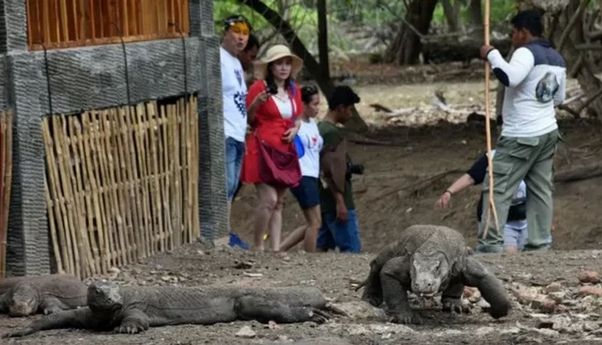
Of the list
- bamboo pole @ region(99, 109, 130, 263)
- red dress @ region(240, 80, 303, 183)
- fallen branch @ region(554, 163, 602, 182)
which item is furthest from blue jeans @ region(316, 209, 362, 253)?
fallen branch @ region(554, 163, 602, 182)

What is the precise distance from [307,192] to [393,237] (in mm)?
3704

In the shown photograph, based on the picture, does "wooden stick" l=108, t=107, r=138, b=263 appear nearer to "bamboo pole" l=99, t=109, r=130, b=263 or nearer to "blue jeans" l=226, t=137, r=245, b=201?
"bamboo pole" l=99, t=109, r=130, b=263

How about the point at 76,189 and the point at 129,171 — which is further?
the point at 129,171

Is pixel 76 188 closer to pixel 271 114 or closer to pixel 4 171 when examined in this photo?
pixel 4 171

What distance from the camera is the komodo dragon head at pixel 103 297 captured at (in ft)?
22.2

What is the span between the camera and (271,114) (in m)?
10.3

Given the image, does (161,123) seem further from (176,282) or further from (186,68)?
(176,282)

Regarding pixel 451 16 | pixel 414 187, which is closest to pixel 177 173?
pixel 414 187

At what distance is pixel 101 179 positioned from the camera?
8781mm

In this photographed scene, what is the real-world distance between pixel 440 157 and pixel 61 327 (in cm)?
1018

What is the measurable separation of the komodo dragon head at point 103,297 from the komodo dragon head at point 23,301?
0.80m

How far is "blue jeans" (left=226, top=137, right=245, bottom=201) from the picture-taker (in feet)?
34.1

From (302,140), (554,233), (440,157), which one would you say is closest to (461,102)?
(440,157)

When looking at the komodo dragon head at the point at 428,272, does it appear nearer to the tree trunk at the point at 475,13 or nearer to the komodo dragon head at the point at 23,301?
the komodo dragon head at the point at 23,301
